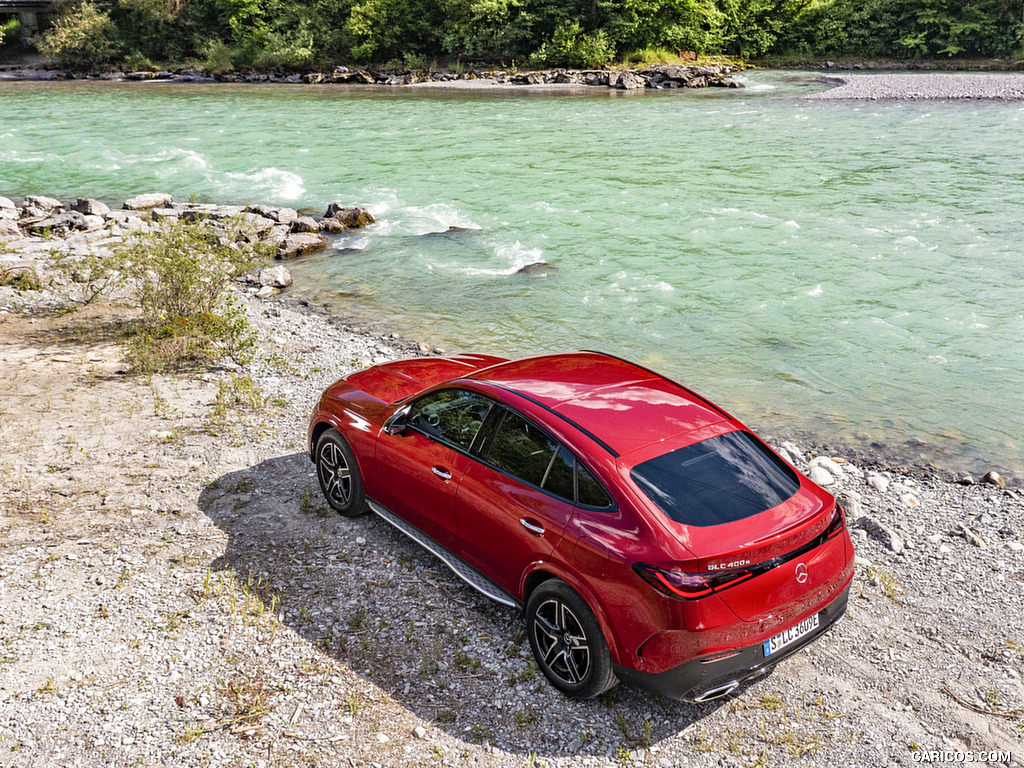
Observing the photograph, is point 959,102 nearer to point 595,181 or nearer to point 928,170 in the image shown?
point 928,170

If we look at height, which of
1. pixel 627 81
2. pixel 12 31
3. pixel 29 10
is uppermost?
pixel 29 10

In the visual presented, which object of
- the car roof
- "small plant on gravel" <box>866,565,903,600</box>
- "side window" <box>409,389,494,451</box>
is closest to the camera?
the car roof

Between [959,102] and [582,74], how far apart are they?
22300 mm

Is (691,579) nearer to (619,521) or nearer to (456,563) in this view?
(619,521)

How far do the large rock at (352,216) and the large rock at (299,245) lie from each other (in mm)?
1532

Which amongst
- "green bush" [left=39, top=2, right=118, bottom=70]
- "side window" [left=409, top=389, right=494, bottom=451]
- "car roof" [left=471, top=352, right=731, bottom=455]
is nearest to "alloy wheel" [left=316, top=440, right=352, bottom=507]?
"side window" [left=409, top=389, right=494, bottom=451]

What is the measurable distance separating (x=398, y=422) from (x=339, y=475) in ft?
3.02

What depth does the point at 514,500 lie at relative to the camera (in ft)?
15.9

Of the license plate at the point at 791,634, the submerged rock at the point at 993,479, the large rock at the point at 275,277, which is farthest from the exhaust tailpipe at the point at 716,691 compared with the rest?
the large rock at the point at 275,277

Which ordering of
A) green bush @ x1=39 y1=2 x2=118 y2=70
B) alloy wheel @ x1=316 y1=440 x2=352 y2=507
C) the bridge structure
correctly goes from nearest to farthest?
alloy wheel @ x1=316 y1=440 x2=352 y2=507 → green bush @ x1=39 y1=2 x2=118 y2=70 → the bridge structure

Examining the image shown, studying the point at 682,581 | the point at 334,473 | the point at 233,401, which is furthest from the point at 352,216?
the point at 682,581

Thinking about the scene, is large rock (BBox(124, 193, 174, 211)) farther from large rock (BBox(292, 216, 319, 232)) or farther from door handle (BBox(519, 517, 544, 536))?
door handle (BBox(519, 517, 544, 536))

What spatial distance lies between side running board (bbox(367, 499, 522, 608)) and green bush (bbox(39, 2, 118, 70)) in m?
66.5

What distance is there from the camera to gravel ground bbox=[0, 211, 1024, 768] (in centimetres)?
439
